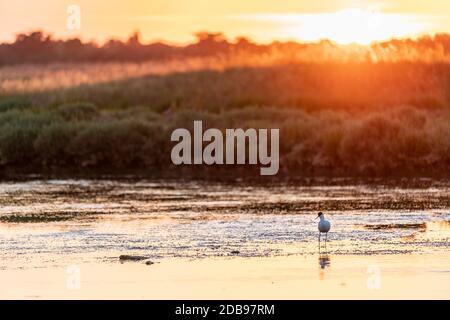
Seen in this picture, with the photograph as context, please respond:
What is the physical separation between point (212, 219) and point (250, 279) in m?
6.38

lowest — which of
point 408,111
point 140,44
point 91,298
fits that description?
point 91,298

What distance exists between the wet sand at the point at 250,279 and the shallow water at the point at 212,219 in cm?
70

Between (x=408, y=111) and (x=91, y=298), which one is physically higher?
(x=408, y=111)

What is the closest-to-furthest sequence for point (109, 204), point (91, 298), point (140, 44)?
point (91, 298) → point (109, 204) → point (140, 44)

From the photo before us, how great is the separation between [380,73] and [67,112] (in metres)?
11.0

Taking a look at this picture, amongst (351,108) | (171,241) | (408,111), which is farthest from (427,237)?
(351,108)

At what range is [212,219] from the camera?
23.1m

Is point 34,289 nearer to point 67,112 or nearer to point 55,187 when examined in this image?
point 55,187

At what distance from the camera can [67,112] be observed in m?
44.3

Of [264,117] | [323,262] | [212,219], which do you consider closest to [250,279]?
[323,262]

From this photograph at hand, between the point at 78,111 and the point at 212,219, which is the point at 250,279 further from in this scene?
the point at 78,111

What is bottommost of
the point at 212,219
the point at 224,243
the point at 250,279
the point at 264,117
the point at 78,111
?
the point at 250,279

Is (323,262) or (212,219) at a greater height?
(212,219)

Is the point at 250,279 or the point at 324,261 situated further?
the point at 324,261
